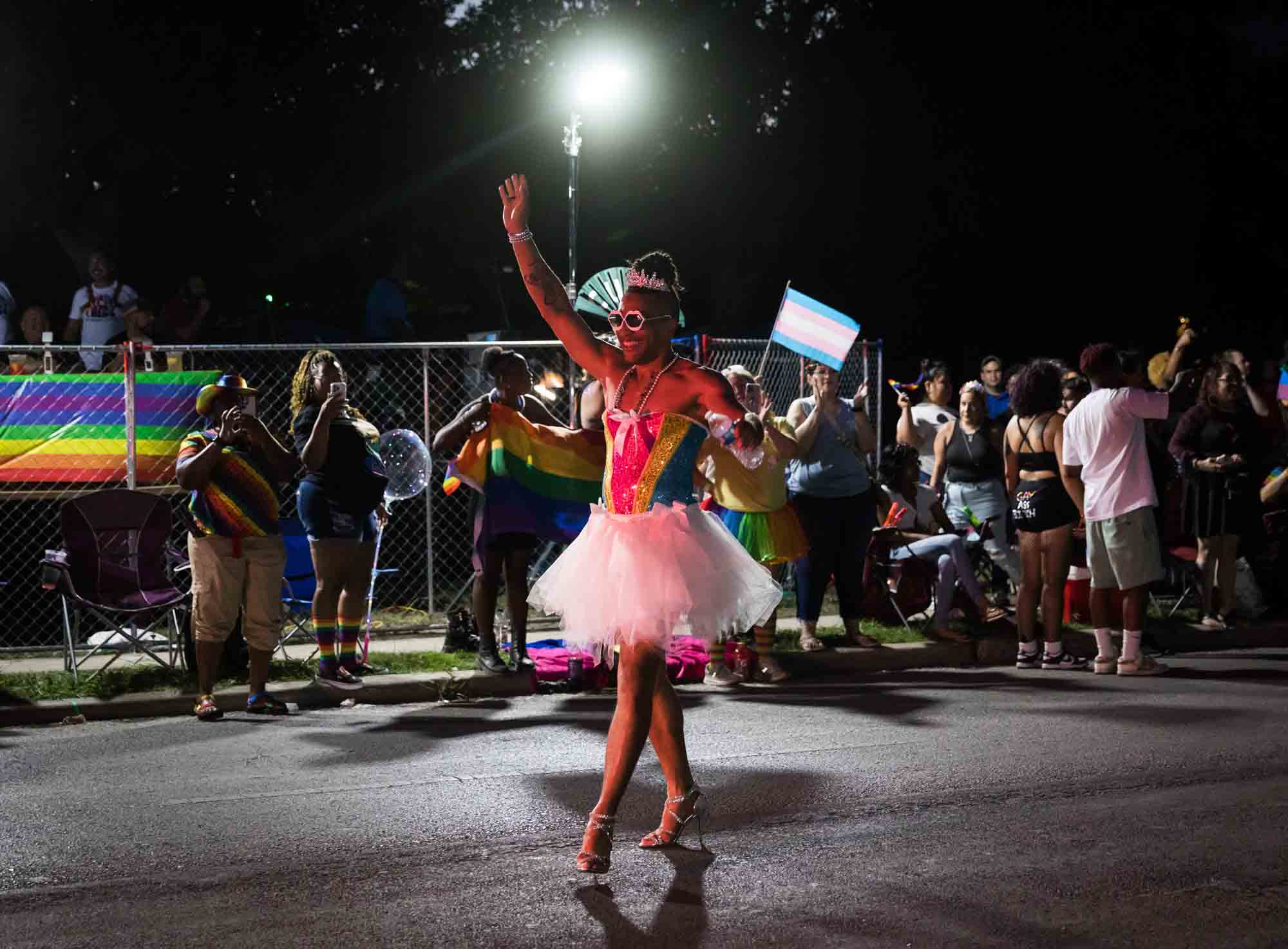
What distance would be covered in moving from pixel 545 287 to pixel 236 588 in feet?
13.7

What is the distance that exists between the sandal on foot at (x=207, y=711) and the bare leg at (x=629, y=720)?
161 inches

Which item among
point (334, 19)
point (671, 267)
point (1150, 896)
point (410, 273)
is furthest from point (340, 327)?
point (1150, 896)

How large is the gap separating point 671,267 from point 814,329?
5214 millimetres

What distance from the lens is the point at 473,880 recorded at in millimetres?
5223

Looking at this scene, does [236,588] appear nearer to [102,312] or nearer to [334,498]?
[334,498]

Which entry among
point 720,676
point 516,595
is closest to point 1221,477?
point 720,676

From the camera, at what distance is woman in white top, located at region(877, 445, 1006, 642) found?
1170cm

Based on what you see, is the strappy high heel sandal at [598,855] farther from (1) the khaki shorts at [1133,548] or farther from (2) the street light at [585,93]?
(2) the street light at [585,93]

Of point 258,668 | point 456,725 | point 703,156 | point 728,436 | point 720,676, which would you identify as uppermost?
point 703,156

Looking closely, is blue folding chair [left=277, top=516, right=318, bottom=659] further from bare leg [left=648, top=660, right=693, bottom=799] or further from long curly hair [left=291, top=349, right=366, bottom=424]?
bare leg [left=648, top=660, right=693, bottom=799]

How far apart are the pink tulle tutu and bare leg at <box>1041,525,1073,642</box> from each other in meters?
5.18

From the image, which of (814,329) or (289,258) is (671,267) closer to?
(814,329)

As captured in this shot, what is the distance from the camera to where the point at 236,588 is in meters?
8.96

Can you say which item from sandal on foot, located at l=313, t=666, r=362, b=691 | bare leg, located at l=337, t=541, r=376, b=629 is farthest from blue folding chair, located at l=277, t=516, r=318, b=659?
sandal on foot, located at l=313, t=666, r=362, b=691
